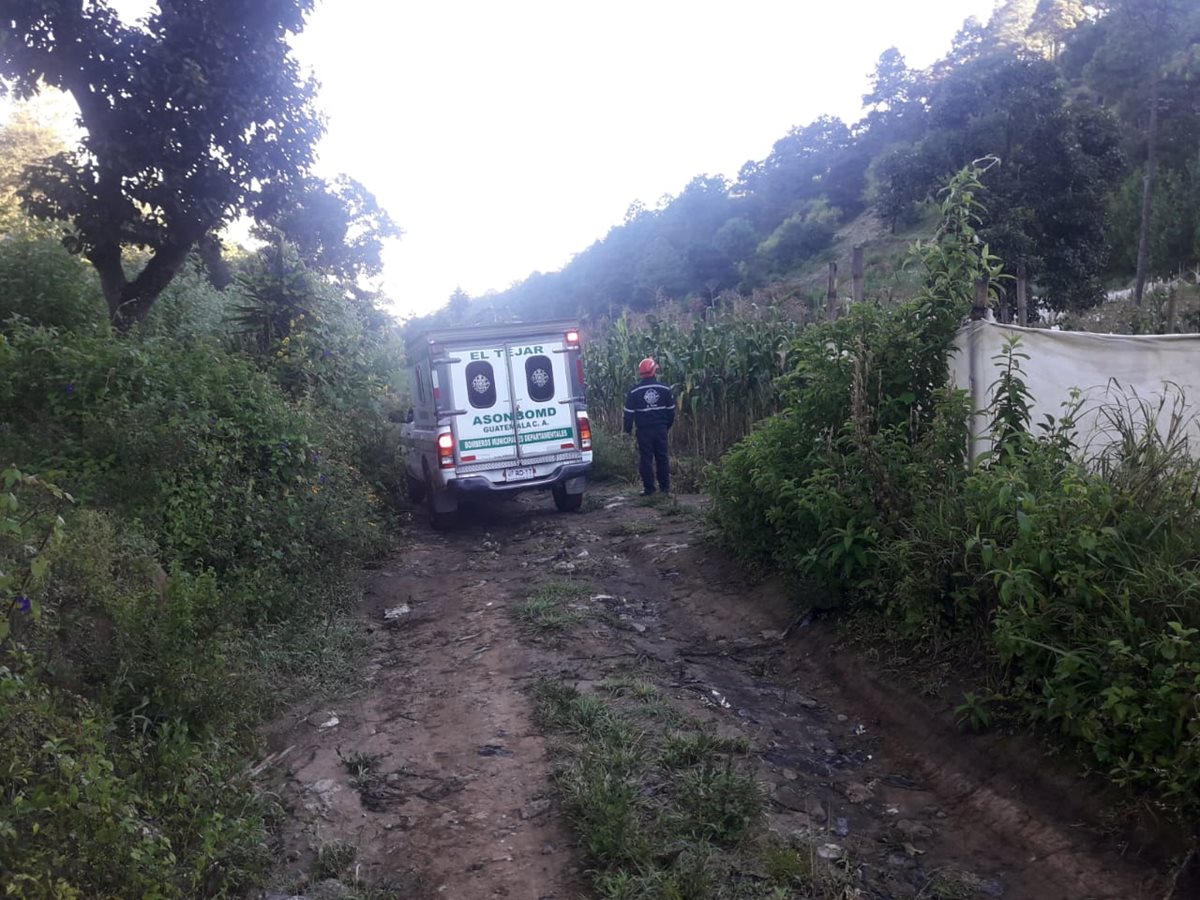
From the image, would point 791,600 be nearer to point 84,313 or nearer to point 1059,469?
point 1059,469

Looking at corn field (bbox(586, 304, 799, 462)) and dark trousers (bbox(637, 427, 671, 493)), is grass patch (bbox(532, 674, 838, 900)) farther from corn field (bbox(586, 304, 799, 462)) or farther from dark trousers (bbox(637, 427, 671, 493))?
corn field (bbox(586, 304, 799, 462))

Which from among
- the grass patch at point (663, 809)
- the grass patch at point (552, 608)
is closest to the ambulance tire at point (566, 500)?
the grass patch at point (552, 608)

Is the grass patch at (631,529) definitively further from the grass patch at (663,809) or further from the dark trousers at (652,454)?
→ the grass patch at (663,809)

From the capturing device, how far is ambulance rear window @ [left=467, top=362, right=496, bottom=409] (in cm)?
1206

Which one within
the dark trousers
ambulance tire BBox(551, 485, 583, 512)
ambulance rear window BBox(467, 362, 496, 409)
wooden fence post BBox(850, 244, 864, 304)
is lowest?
ambulance tire BBox(551, 485, 583, 512)

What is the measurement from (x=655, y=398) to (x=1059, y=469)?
7.85 m

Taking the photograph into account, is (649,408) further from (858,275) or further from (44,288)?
(44,288)

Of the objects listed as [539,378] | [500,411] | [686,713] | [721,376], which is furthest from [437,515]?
[686,713]

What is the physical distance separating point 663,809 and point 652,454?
8845 millimetres

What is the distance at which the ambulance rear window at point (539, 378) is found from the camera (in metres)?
12.3

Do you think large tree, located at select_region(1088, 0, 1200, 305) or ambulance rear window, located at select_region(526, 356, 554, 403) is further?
large tree, located at select_region(1088, 0, 1200, 305)

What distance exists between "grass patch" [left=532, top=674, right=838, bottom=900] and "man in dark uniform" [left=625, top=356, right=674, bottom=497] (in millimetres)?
7401

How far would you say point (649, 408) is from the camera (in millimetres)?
13055

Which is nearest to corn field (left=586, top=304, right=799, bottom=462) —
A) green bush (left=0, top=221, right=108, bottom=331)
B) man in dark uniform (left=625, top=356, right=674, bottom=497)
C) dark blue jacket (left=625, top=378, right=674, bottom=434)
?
man in dark uniform (left=625, top=356, right=674, bottom=497)
